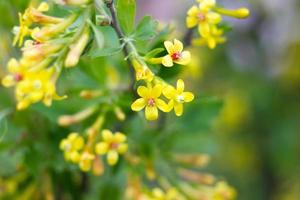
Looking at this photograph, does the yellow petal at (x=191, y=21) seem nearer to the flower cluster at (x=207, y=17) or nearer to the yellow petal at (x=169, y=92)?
the flower cluster at (x=207, y=17)

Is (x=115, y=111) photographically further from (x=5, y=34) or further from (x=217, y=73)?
(x=217, y=73)

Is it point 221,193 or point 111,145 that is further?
point 221,193

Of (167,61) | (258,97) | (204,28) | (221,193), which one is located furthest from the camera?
(258,97)

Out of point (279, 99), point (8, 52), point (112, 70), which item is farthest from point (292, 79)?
point (8, 52)

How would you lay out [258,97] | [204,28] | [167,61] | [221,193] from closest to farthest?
[167,61] < [204,28] < [221,193] < [258,97]

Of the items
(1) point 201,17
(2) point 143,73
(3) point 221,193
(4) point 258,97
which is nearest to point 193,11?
(1) point 201,17

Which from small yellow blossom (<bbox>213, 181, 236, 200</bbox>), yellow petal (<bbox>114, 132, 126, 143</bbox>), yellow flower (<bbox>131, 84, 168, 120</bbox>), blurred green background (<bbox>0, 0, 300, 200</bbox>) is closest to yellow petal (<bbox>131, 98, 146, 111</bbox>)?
yellow flower (<bbox>131, 84, 168, 120</bbox>)

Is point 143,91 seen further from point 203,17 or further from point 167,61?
point 203,17

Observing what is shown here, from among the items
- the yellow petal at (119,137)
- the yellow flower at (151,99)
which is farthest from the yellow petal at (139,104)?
Result: the yellow petal at (119,137)
